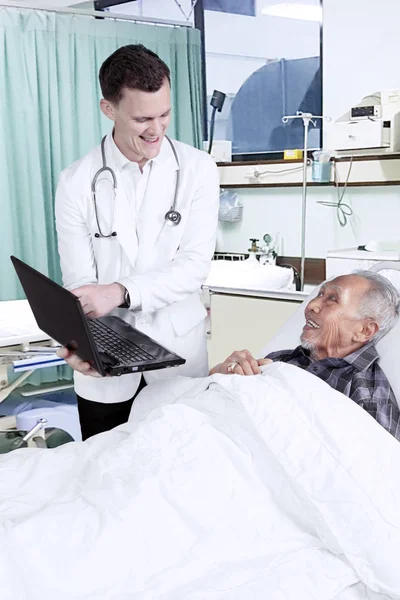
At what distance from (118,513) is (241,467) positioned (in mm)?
273

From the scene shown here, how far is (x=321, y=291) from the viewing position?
6.78 feet

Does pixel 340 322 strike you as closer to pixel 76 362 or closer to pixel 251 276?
pixel 76 362

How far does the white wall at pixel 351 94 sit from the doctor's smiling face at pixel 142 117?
2228mm

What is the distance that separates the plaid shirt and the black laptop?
44 centimetres

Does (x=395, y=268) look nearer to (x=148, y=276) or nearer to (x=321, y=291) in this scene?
(x=321, y=291)

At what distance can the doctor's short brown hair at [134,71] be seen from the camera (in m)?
1.73

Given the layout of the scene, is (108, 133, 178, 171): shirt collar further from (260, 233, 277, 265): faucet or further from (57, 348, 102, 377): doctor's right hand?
(260, 233, 277, 265): faucet

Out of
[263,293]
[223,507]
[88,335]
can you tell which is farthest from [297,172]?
[223,507]

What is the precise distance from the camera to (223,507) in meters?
1.42

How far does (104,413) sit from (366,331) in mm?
728

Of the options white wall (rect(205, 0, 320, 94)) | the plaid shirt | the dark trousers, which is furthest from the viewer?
white wall (rect(205, 0, 320, 94))

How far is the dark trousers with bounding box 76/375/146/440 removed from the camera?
2.02m

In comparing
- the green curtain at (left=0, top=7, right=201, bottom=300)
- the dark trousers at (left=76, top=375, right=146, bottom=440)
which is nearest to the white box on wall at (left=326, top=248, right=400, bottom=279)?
the green curtain at (left=0, top=7, right=201, bottom=300)

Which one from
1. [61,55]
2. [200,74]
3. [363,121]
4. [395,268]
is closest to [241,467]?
[395,268]
